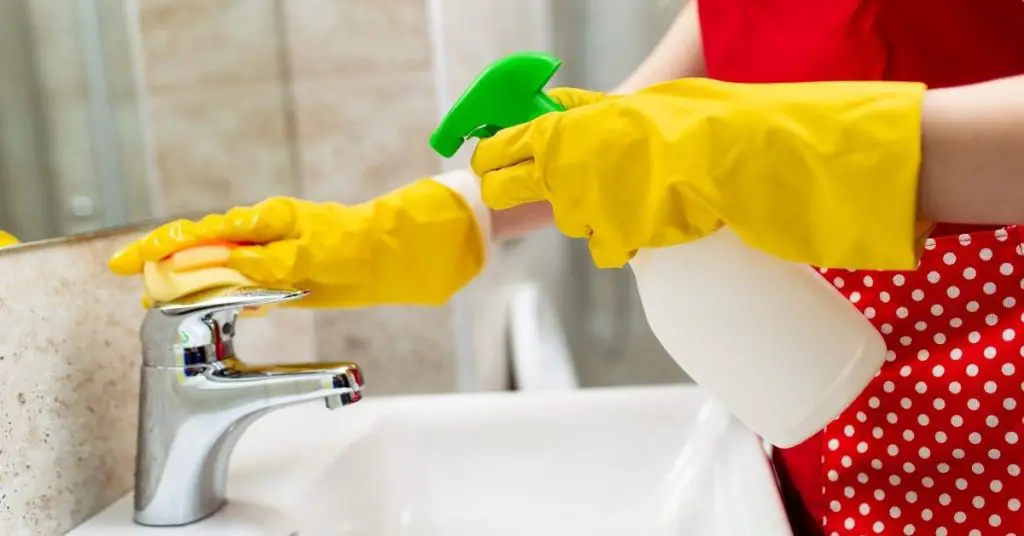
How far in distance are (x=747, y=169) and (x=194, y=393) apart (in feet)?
1.21

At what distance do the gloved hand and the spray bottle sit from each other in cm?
21

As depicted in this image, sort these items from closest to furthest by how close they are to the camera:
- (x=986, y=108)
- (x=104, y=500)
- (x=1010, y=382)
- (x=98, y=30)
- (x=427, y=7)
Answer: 1. (x=986, y=108)
2. (x=1010, y=382)
3. (x=104, y=500)
4. (x=98, y=30)
5. (x=427, y=7)

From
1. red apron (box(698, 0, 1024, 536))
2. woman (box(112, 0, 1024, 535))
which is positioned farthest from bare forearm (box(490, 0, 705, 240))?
red apron (box(698, 0, 1024, 536))

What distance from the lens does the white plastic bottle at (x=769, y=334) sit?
0.41 metres

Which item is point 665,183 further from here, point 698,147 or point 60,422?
point 60,422

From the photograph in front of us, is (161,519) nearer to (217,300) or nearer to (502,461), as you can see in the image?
(217,300)

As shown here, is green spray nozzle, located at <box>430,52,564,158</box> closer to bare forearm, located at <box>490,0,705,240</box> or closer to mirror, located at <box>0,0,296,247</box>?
bare forearm, located at <box>490,0,705,240</box>

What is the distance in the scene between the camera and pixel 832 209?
0.35m

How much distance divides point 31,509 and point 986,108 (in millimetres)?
541

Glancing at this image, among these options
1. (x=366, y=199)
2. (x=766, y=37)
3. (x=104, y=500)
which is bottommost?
(x=104, y=500)

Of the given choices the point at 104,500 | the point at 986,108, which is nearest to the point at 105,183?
the point at 104,500

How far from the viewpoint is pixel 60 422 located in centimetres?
53

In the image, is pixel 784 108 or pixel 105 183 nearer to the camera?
pixel 784 108

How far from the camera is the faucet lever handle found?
0.53 metres
